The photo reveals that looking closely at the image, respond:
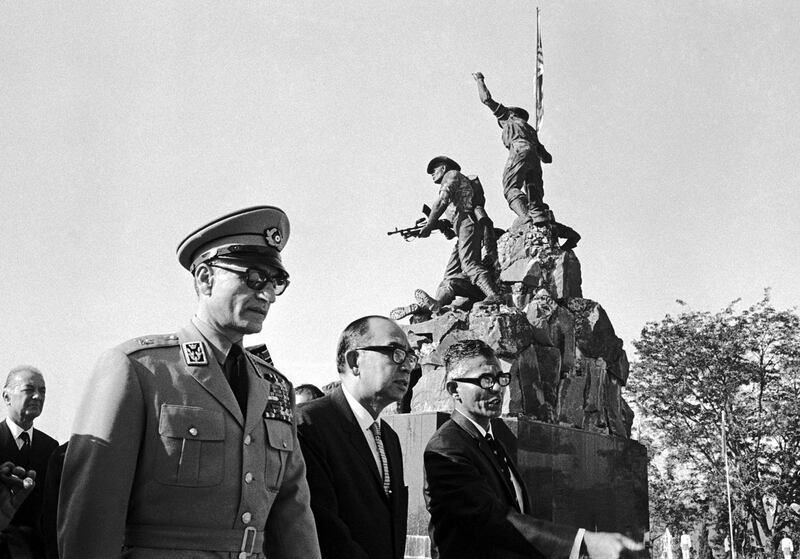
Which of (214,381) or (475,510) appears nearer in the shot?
(214,381)

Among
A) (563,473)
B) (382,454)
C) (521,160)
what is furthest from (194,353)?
(521,160)

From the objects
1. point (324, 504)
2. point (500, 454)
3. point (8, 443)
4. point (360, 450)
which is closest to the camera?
point (324, 504)

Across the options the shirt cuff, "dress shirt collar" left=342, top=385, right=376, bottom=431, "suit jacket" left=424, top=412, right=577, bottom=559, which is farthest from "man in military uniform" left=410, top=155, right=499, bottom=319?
the shirt cuff

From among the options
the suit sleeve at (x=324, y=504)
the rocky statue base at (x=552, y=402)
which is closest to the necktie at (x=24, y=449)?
the suit sleeve at (x=324, y=504)

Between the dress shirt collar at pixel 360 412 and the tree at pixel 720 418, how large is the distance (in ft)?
76.0

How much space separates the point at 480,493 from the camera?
10.8 ft

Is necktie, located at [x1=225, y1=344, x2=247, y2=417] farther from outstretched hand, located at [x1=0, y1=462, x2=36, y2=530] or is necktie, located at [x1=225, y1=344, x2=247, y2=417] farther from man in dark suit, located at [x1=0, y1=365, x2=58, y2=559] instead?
man in dark suit, located at [x1=0, y1=365, x2=58, y2=559]

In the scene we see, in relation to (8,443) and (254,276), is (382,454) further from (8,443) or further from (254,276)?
(8,443)

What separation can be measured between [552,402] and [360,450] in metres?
5.67

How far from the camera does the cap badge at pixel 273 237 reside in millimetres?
2432

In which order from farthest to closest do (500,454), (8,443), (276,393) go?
1. (8,443)
2. (500,454)
3. (276,393)

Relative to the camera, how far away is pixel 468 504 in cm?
329

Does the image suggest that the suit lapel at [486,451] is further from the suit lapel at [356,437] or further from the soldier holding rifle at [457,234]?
the soldier holding rifle at [457,234]

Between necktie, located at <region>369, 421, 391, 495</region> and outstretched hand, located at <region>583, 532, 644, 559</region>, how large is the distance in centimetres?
78
